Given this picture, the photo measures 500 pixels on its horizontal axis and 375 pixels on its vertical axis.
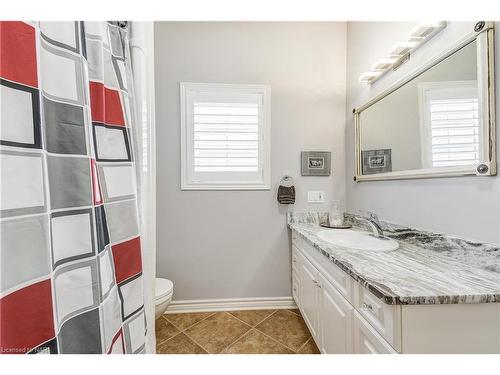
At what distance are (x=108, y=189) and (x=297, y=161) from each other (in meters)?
1.59

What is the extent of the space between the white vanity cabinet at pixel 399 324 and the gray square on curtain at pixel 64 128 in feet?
3.48

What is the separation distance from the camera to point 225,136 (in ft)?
6.31

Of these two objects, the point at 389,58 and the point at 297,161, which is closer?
the point at 389,58

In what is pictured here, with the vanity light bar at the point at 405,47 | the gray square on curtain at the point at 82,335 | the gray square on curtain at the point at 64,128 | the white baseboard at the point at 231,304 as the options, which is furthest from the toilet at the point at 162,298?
the vanity light bar at the point at 405,47

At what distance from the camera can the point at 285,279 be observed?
2.00m

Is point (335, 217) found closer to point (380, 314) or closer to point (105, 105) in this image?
point (380, 314)

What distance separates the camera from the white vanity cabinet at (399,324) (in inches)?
27.0

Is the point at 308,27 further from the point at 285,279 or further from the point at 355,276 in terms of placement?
the point at 285,279

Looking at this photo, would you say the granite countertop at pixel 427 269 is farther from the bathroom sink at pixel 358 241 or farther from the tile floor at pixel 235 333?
the tile floor at pixel 235 333

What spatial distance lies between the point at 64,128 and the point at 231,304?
186cm

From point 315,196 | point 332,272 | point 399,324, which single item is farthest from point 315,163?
point 399,324

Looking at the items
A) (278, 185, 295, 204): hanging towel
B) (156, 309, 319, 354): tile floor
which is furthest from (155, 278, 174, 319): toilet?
(278, 185, 295, 204): hanging towel

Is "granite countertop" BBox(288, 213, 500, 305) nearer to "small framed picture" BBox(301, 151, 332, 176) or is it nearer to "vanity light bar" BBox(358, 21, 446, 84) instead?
"small framed picture" BBox(301, 151, 332, 176)
